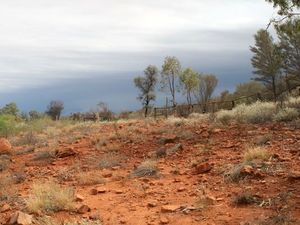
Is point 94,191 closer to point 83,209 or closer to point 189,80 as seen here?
point 83,209

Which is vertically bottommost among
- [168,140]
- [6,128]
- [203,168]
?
[203,168]

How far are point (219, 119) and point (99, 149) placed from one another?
213 inches

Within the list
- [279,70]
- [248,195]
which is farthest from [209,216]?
[279,70]

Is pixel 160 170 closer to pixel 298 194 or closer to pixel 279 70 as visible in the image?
pixel 298 194

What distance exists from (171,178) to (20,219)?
3.61 m

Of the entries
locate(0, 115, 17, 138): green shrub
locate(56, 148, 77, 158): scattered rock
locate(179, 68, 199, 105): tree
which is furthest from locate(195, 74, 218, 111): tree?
locate(56, 148, 77, 158): scattered rock

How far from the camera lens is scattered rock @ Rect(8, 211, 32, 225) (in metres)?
7.71

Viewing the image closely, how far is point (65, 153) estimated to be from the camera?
14.7 meters

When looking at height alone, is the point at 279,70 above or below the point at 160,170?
above

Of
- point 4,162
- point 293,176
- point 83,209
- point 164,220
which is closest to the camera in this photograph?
point 164,220

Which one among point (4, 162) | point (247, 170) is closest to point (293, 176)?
point (247, 170)

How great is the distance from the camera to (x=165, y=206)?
27.0 ft

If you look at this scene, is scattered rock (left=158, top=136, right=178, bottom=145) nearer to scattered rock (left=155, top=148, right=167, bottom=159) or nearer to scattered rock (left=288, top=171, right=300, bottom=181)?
scattered rock (left=155, top=148, right=167, bottom=159)

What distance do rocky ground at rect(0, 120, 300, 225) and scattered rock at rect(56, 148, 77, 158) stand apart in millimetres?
29
